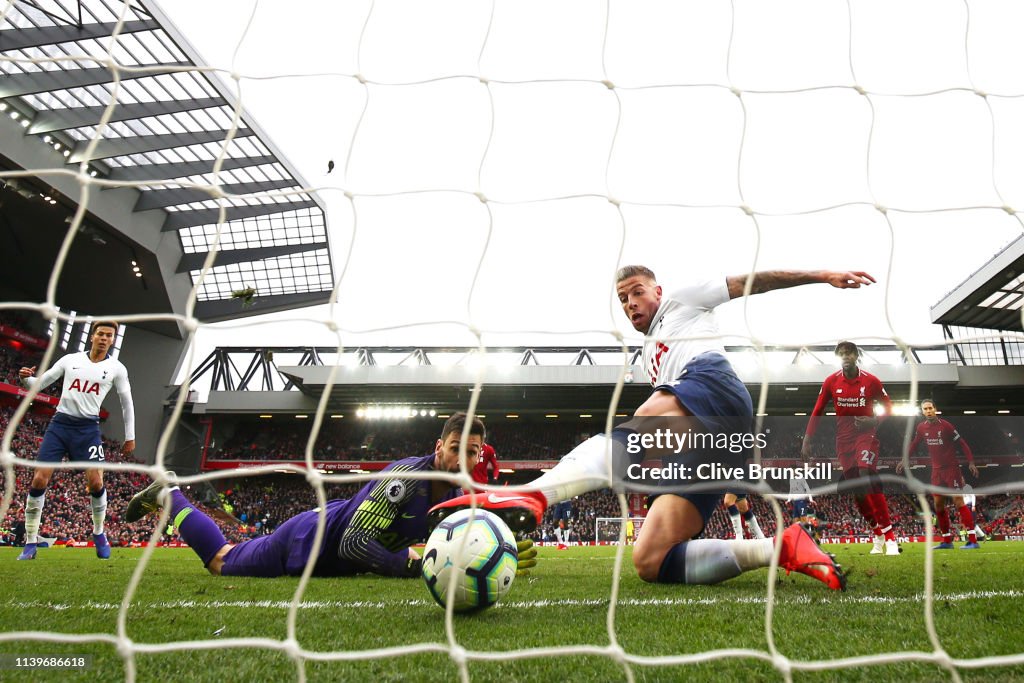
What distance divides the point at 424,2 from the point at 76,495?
70.0 ft

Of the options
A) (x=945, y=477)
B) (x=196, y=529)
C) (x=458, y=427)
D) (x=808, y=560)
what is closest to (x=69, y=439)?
(x=196, y=529)

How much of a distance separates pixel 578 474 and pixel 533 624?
65 cm

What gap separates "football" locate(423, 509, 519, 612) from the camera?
251 centimetres

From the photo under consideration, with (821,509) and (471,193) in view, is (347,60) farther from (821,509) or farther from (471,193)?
(821,509)

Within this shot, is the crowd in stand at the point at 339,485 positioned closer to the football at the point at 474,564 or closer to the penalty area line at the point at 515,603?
the penalty area line at the point at 515,603

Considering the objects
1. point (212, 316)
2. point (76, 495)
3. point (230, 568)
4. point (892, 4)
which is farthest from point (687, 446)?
point (212, 316)

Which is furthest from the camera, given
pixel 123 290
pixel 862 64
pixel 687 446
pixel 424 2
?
pixel 123 290

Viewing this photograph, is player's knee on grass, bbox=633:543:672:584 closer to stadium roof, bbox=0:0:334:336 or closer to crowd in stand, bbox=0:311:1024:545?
crowd in stand, bbox=0:311:1024:545

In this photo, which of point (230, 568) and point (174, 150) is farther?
point (174, 150)

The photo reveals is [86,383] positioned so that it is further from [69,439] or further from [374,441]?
[374,441]

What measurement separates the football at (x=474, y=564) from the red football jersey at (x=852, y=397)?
3.80 m

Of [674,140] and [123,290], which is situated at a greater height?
[123,290]

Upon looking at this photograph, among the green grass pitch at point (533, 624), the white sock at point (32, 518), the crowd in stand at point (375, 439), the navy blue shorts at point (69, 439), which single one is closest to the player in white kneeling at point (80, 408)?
the navy blue shorts at point (69, 439)

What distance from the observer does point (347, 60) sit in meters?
3.08
